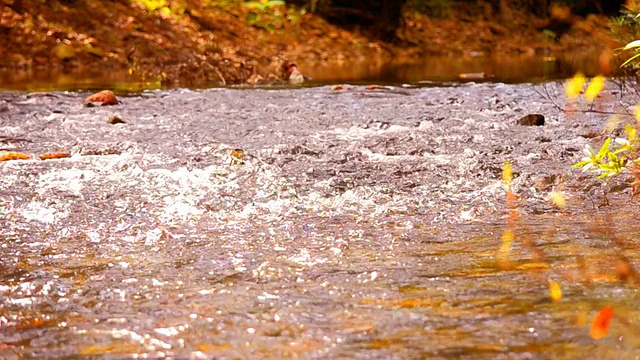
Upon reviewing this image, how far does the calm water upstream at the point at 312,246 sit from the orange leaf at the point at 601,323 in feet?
0.06

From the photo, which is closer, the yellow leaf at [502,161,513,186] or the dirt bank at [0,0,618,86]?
the yellow leaf at [502,161,513,186]

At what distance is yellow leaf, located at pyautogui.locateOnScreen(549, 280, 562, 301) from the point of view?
208 centimetres

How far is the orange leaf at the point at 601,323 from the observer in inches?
70.5

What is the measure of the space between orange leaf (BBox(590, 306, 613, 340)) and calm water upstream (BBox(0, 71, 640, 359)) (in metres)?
0.02

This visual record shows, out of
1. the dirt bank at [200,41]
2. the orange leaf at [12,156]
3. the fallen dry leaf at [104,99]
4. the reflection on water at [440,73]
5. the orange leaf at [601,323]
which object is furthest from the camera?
the dirt bank at [200,41]

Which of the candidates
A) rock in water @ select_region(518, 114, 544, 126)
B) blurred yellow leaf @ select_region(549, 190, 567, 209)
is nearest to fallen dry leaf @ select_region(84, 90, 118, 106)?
rock in water @ select_region(518, 114, 544, 126)

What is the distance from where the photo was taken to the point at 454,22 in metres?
20.0

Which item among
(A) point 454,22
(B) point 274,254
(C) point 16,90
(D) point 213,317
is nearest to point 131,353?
(D) point 213,317

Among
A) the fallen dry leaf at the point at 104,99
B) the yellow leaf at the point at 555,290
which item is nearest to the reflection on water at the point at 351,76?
the fallen dry leaf at the point at 104,99

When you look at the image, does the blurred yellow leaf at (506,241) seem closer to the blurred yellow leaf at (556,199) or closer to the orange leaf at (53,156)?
the blurred yellow leaf at (556,199)

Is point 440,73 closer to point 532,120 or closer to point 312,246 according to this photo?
point 532,120

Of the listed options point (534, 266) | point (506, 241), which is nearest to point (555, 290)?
point (534, 266)

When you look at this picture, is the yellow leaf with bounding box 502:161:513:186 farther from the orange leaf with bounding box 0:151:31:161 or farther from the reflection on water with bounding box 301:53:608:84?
the reflection on water with bounding box 301:53:608:84

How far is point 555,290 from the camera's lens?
2.14 m
